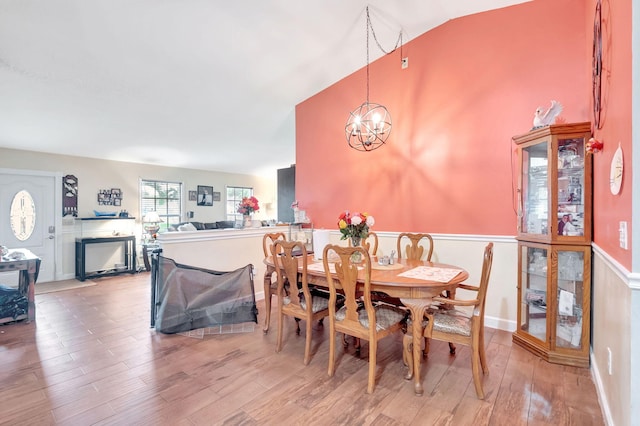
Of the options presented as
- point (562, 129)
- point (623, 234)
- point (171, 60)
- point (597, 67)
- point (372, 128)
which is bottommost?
point (623, 234)

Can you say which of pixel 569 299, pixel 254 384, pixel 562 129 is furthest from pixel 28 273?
pixel 562 129

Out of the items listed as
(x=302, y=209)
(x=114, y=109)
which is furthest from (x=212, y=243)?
(x=114, y=109)

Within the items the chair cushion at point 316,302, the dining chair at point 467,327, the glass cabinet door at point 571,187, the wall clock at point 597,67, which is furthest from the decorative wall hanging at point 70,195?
the wall clock at point 597,67

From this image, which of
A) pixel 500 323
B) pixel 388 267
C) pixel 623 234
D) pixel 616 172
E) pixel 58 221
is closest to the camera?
pixel 623 234

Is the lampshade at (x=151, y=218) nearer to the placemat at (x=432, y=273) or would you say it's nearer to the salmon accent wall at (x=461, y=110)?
the salmon accent wall at (x=461, y=110)

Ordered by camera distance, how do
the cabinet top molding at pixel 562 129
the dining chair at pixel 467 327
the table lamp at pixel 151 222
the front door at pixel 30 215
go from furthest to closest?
the table lamp at pixel 151 222
the front door at pixel 30 215
the cabinet top molding at pixel 562 129
the dining chair at pixel 467 327

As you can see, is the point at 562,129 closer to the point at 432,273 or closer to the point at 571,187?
the point at 571,187

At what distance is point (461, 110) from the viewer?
3459mm

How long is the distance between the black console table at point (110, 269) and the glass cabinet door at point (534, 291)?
22.1 feet

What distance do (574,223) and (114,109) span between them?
5.41 metres

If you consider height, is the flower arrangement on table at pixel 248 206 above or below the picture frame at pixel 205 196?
below

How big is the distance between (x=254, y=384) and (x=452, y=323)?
150 cm

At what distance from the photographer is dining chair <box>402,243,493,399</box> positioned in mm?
2037

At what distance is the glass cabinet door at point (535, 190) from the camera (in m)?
2.71
